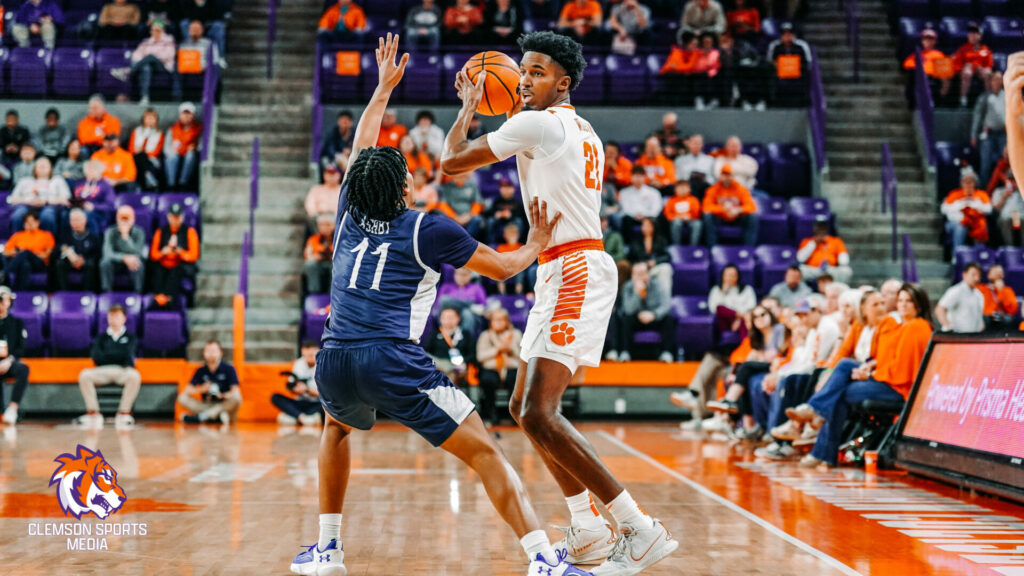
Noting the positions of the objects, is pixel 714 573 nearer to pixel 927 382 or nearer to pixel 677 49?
pixel 927 382

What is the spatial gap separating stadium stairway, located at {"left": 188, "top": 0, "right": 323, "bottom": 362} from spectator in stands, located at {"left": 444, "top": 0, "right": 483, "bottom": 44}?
92.7 inches

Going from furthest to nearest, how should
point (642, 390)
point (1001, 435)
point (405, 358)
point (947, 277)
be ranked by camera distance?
point (947, 277)
point (642, 390)
point (1001, 435)
point (405, 358)

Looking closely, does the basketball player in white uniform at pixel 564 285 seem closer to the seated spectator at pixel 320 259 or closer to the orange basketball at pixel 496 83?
the orange basketball at pixel 496 83

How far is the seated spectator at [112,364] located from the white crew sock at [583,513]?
8754mm

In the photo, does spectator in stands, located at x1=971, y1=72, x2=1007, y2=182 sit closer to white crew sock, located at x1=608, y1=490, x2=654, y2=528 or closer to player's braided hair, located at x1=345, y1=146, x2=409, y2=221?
white crew sock, located at x1=608, y1=490, x2=654, y2=528

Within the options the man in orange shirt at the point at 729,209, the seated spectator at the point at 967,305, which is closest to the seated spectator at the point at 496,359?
the man in orange shirt at the point at 729,209

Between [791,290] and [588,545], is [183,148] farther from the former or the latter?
[588,545]

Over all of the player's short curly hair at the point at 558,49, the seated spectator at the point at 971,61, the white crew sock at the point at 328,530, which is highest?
the seated spectator at the point at 971,61

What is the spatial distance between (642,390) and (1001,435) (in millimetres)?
6809

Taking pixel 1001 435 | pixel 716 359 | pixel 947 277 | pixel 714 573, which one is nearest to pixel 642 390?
pixel 716 359

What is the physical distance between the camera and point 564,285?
15.9ft

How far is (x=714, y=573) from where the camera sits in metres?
4.75

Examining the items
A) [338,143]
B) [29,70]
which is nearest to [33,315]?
[338,143]

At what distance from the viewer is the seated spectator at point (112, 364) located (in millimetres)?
12617
